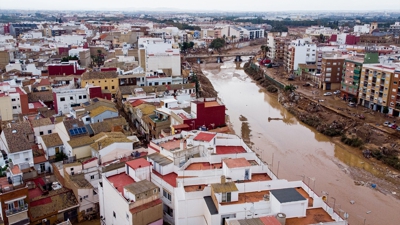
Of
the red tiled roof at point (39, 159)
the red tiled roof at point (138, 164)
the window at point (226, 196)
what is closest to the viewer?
the window at point (226, 196)

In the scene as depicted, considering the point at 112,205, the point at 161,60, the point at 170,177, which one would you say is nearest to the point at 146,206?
the point at 112,205

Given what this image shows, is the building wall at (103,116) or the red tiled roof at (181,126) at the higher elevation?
the red tiled roof at (181,126)

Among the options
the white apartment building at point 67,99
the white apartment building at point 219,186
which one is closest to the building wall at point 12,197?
the white apartment building at point 219,186

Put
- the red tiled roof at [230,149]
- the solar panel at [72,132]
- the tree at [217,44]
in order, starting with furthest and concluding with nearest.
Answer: the tree at [217,44]
the solar panel at [72,132]
the red tiled roof at [230,149]

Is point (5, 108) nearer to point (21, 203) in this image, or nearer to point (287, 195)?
point (21, 203)

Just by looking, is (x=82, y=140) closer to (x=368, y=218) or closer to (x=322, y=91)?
(x=368, y=218)

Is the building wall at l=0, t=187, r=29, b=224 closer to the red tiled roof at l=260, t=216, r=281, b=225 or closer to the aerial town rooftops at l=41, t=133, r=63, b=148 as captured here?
the aerial town rooftops at l=41, t=133, r=63, b=148

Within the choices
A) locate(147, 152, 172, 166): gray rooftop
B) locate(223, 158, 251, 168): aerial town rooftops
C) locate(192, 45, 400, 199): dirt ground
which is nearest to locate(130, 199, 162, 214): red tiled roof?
locate(147, 152, 172, 166): gray rooftop

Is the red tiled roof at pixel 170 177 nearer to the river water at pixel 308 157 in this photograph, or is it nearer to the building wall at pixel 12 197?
the building wall at pixel 12 197
